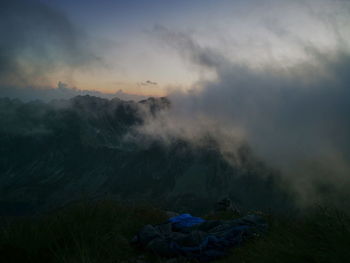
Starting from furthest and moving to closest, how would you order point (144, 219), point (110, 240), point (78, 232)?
point (144, 219)
point (110, 240)
point (78, 232)

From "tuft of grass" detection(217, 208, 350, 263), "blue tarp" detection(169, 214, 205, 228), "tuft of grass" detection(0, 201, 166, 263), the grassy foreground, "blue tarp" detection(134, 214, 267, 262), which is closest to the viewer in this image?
"tuft of grass" detection(217, 208, 350, 263)

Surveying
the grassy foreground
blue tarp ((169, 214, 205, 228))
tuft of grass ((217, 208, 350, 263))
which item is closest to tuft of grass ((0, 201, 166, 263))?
the grassy foreground

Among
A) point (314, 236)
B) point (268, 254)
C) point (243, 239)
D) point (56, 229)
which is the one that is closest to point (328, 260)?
point (268, 254)

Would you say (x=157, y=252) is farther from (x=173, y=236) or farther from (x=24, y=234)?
(x=24, y=234)

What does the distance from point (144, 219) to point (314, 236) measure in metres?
6.66

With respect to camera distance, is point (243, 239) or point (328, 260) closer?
point (328, 260)

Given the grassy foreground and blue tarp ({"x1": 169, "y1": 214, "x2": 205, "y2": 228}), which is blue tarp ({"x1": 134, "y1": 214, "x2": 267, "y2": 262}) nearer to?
the grassy foreground

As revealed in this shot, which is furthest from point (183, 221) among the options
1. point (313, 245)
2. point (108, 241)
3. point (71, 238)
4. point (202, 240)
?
point (313, 245)

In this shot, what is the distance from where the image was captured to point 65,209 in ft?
25.8

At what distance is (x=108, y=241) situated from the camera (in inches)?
249

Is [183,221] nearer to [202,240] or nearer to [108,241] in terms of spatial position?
[202,240]

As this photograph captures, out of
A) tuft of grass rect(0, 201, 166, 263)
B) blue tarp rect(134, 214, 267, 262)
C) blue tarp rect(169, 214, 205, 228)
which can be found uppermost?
tuft of grass rect(0, 201, 166, 263)

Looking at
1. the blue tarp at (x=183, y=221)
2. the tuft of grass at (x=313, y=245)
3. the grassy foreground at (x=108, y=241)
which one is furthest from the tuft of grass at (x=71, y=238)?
the tuft of grass at (x=313, y=245)

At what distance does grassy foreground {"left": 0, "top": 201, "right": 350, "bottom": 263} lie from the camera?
14.5 feet
